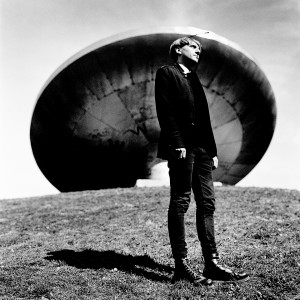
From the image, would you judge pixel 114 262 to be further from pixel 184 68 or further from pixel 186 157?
pixel 184 68

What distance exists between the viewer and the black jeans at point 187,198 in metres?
4.41

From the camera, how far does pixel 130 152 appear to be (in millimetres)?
17125

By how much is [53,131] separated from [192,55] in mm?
12839

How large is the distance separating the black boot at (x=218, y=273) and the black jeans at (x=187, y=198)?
0.28 ft

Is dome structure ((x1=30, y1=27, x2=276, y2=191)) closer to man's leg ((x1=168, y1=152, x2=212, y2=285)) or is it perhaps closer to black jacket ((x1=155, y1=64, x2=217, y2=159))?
black jacket ((x1=155, y1=64, x2=217, y2=159))

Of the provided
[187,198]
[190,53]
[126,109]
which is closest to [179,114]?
[190,53]

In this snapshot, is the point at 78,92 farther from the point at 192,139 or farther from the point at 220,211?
the point at 192,139

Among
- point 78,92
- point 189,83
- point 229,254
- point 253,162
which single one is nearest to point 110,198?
point 78,92

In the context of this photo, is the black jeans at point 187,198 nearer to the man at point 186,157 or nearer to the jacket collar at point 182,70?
the man at point 186,157

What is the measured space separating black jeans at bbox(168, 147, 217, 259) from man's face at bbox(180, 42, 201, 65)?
3.67ft

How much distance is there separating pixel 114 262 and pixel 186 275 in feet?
5.25

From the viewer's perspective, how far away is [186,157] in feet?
14.7

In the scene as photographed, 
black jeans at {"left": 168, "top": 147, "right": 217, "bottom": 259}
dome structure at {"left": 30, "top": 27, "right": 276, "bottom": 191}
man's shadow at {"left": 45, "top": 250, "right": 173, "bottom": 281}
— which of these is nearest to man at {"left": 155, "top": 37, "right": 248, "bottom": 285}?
black jeans at {"left": 168, "top": 147, "right": 217, "bottom": 259}

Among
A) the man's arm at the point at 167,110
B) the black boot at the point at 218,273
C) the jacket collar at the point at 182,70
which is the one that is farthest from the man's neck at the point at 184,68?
the black boot at the point at 218,273
